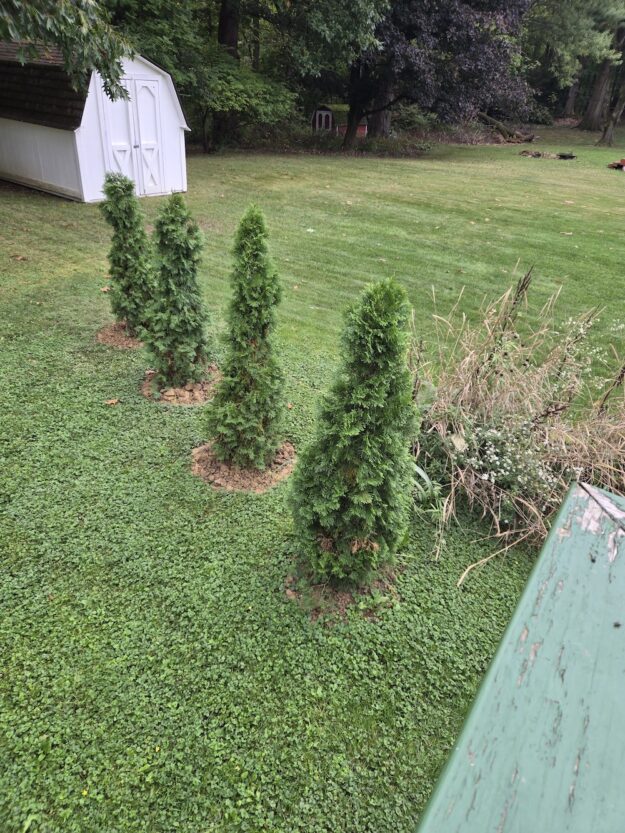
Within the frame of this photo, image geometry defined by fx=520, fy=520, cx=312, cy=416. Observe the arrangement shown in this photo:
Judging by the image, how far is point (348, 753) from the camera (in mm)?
2115

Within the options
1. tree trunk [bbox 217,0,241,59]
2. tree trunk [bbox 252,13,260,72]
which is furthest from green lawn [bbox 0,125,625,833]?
tree trunk [bbox 252,13,260,72]

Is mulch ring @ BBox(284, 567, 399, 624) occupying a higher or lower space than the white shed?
lower

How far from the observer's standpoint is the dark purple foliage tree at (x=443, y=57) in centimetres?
1616

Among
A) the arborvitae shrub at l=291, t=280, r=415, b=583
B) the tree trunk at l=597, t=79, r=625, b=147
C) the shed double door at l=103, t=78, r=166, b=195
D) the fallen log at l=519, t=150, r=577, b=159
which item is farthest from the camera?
the tree trunk at l=597, t=79, r=625, b=147

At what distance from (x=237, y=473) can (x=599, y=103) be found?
3603 cm

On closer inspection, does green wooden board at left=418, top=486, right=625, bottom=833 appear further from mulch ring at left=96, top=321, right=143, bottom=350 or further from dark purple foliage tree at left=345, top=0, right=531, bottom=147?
dark purple foliage tree at left=345, top=0, right=531, bottom=147

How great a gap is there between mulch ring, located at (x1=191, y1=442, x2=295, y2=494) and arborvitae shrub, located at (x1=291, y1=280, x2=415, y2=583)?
895 millimetres

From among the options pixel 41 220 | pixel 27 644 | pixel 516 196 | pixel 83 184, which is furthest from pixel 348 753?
pixel 516 196

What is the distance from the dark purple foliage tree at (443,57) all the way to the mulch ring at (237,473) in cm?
1680

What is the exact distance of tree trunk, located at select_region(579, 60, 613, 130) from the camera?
29531 mm

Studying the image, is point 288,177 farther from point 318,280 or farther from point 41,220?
point 318,280

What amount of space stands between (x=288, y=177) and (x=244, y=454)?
1240 cm

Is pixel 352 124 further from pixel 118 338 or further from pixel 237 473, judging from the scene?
pixel 237 473

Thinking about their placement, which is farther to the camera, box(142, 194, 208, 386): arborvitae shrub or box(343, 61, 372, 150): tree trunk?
box(343, 61, 372, 150): tree trunk
